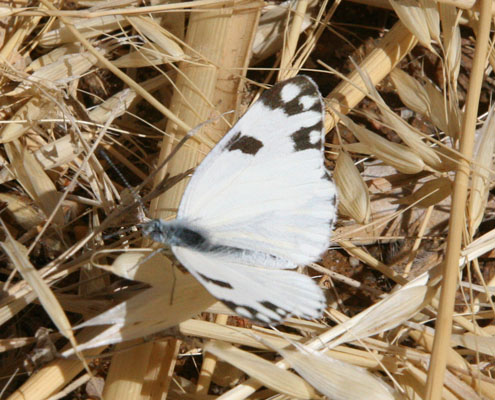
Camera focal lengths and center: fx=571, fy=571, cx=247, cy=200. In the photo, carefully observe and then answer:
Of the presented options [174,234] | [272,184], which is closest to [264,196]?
[272,184]

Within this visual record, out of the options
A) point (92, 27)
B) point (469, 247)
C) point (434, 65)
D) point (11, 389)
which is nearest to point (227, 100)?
point (92, 27)

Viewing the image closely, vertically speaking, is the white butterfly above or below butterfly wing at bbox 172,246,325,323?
above

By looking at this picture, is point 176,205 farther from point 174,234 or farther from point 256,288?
point 256,288

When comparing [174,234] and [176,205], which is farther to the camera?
[176,205]

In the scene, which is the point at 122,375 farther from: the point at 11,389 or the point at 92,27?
the point at 92,27

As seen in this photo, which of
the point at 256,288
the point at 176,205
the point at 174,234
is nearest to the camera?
the point at 256,288
